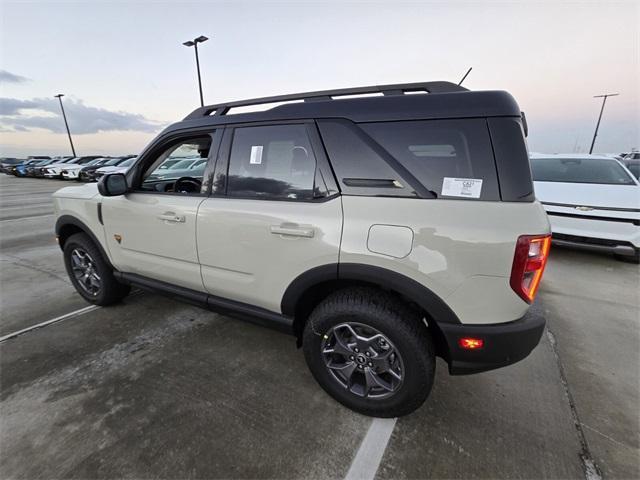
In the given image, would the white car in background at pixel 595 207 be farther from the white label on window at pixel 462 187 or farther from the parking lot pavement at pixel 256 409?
the white label on window at pixel 462 187

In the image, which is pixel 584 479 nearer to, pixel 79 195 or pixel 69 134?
pixel 79 195

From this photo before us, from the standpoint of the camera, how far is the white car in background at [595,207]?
4.33 meters

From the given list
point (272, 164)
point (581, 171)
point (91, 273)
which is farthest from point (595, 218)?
point (91, 273)

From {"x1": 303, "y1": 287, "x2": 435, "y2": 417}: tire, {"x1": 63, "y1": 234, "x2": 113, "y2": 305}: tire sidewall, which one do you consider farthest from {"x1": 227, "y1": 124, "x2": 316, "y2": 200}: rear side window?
{"x1": 63, "y1": 234, "x2": 113, "y2": 305}: tire sidewall

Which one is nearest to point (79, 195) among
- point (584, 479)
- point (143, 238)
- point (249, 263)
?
point (143, 238)

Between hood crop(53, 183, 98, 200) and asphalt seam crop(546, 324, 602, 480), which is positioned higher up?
hood crop(53, 183, 98, 200)

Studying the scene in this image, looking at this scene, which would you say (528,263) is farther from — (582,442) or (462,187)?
(582,442)

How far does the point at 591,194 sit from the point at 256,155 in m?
5.35

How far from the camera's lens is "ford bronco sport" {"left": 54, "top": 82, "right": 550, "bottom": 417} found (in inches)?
59.9

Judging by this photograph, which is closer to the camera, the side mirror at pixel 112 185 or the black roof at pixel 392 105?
the black roof at pixel 392 105

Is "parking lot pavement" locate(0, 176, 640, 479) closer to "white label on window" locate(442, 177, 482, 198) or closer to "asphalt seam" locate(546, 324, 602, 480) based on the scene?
"asphalt seam" locate(546, 324, 602, 480)

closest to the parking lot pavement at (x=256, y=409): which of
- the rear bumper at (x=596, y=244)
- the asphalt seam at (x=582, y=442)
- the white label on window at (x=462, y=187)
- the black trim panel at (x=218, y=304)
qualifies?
the asphalt seam at (x=582, y=442)

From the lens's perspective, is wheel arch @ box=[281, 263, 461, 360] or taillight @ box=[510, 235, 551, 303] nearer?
taillight @ box=[510, 235, 551, 303]

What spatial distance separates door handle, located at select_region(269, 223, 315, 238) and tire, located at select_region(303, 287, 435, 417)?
1.49ft
